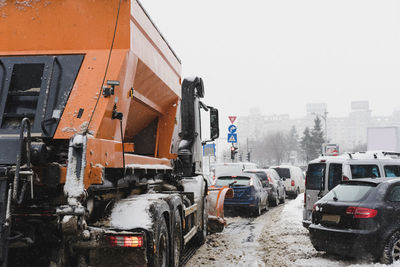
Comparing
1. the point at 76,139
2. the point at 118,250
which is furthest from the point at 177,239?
the point at 76,139

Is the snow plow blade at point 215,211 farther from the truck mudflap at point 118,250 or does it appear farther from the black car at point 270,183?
the black car at point 270,183

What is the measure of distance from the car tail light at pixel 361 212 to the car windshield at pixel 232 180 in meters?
7.96

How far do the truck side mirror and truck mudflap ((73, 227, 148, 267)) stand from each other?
17.6ft

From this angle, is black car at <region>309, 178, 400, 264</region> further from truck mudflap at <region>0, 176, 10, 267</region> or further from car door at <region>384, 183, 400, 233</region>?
truck mudflap at <region>0, 176, 10, 267</region>

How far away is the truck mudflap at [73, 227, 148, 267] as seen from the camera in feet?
14.9

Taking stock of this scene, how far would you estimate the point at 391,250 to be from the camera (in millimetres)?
6922

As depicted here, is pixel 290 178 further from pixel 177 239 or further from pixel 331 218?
pixel 177 239

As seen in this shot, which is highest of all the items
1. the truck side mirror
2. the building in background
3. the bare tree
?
the building in background

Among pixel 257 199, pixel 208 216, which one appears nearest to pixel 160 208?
pixel 208 216

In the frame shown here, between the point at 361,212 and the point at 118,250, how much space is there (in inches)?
171

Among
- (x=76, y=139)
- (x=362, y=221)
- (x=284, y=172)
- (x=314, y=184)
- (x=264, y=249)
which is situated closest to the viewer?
(x=76, y=139)

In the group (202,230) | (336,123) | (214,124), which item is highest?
(336,123)

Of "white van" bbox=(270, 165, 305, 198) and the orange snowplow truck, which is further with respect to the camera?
"white van" bbox=(270, 165, 305, 198)

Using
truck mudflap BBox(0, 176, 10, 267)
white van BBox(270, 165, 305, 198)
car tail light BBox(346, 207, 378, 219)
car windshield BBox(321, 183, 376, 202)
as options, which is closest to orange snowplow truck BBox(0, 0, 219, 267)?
truck mudflap BBox(0, 176, 10, 267)
